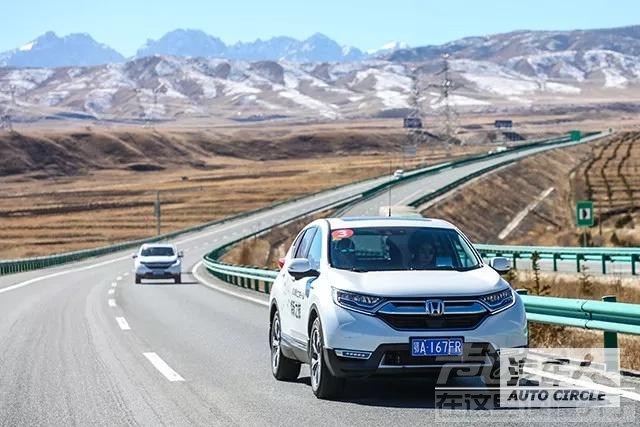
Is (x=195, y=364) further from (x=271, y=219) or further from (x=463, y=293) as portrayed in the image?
(x=271, y=219)

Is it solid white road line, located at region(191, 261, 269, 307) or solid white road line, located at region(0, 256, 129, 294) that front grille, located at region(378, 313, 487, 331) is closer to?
solid white road line, located at region(191, 261, 269, 307)

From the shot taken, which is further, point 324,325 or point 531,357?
point 531,357

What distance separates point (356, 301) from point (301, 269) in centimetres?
97

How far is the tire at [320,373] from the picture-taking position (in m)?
9.34

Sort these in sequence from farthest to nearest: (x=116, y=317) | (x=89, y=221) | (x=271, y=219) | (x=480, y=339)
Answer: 1. (x=89, y=221)
2. (x=271, y=219)
3. (x=116, y=317)
4. (x=480, y=339)

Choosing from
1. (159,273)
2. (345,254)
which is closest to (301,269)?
(345,254)

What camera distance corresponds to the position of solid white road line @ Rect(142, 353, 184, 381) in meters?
11.3

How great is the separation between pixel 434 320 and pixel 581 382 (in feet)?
6.24

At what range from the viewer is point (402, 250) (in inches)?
402

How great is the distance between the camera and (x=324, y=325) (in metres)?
9.10

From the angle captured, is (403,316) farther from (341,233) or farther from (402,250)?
(341,233)

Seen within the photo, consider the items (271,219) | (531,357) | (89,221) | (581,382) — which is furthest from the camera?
(89,221)

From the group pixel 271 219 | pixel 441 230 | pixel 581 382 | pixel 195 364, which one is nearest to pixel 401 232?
pixel 441 230

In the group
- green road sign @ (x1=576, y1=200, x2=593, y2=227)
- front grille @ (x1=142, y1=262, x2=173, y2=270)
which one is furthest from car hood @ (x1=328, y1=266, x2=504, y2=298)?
front grille @ (x1=142, y1=262, x2=173, y2=270)
